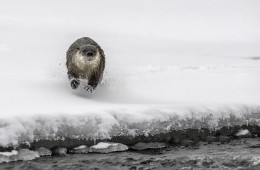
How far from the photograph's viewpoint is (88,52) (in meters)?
7.35

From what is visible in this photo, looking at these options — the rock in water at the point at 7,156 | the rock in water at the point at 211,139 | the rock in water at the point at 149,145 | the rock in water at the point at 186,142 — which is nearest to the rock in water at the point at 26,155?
the rock in water at the point at 7,156

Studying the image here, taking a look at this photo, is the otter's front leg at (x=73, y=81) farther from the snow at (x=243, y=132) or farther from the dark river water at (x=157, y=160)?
the snow at (x=243, y=132)

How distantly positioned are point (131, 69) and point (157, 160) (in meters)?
3.39

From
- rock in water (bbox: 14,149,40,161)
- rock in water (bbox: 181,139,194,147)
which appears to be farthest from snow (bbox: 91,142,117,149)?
rock in water (bbox: 181,139,194,147)

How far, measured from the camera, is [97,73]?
7566 millimetres

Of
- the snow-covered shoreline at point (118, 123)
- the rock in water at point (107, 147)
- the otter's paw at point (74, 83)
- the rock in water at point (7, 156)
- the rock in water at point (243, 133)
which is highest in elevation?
the otter's paw at point (74, 83)

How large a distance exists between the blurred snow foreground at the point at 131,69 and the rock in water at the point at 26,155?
0.38 feet

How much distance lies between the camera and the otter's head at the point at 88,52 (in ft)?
24.1

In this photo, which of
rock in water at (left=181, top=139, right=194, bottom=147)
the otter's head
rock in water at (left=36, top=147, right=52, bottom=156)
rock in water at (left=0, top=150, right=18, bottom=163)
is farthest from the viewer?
the otter's head

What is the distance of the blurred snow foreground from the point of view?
20.0 ft

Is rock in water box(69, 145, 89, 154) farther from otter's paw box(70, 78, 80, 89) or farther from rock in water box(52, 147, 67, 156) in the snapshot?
otter's paw box(70, 78, 80, 89)

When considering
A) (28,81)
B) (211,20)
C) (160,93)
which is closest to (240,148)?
(160,93)

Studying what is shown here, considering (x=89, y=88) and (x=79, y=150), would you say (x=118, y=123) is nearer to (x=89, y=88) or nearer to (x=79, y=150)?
(x=79, y=150)

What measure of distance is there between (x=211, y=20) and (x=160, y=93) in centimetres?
697
